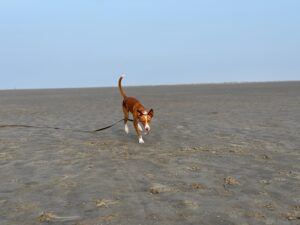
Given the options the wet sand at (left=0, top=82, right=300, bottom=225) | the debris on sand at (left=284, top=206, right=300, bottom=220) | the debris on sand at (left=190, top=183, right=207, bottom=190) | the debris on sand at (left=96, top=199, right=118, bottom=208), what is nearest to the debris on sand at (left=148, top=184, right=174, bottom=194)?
→ the wet sand at (left=0, top=82, right=300, bottom=225)

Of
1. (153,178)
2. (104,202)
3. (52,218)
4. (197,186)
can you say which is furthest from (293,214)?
(52,218)

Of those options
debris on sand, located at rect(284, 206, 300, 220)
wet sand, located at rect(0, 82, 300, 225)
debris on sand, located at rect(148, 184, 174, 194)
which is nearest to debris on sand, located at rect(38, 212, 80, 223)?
wet sand, located at rect(0, 82, 300, 225)

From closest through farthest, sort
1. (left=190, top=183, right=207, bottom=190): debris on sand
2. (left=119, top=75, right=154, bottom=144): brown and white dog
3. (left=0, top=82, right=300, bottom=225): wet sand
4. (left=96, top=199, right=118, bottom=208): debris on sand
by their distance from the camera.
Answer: (left=0, top=82, right=300, bottom=225): wet sand
(left=96, top=199, right=118, bottom=208): debris on sand
(left=190, top=183, right=207, bottom=190): debris on sand
(left=119, top=75, right=154, bottom=144): brown and white dog

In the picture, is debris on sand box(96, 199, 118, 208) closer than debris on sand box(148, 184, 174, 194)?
Yes

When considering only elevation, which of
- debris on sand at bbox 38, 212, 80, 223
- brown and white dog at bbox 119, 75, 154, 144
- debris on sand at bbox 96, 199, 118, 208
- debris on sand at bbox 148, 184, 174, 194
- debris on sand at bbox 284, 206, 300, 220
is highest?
brown and white dog at bbox 119, 75, 154, 144

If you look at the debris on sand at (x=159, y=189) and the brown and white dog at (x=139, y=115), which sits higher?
the brown and white dog at (x=139, y=115)

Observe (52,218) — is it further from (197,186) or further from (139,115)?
(139,115)

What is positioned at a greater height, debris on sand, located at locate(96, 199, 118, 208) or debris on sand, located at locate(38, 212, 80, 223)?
debris on sand, located at locate(96, 199, 118, 208)

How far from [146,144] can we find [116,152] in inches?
56.6

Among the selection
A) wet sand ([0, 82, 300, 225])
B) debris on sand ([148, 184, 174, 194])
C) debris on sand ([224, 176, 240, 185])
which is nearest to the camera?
wet sand ([0, 82, 300, 225])

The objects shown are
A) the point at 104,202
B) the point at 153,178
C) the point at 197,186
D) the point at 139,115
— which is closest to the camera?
the point at 104,202

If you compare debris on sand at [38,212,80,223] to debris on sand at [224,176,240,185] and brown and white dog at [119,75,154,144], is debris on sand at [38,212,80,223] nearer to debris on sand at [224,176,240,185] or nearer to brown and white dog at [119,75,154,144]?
debris on sand at [224,176,240,185]

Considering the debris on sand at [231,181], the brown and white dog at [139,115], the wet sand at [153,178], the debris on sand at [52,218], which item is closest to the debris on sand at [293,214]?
the wet sand at [153,178]

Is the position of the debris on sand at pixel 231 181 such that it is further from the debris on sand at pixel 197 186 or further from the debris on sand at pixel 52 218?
the debris on sand at pixel 52 218
